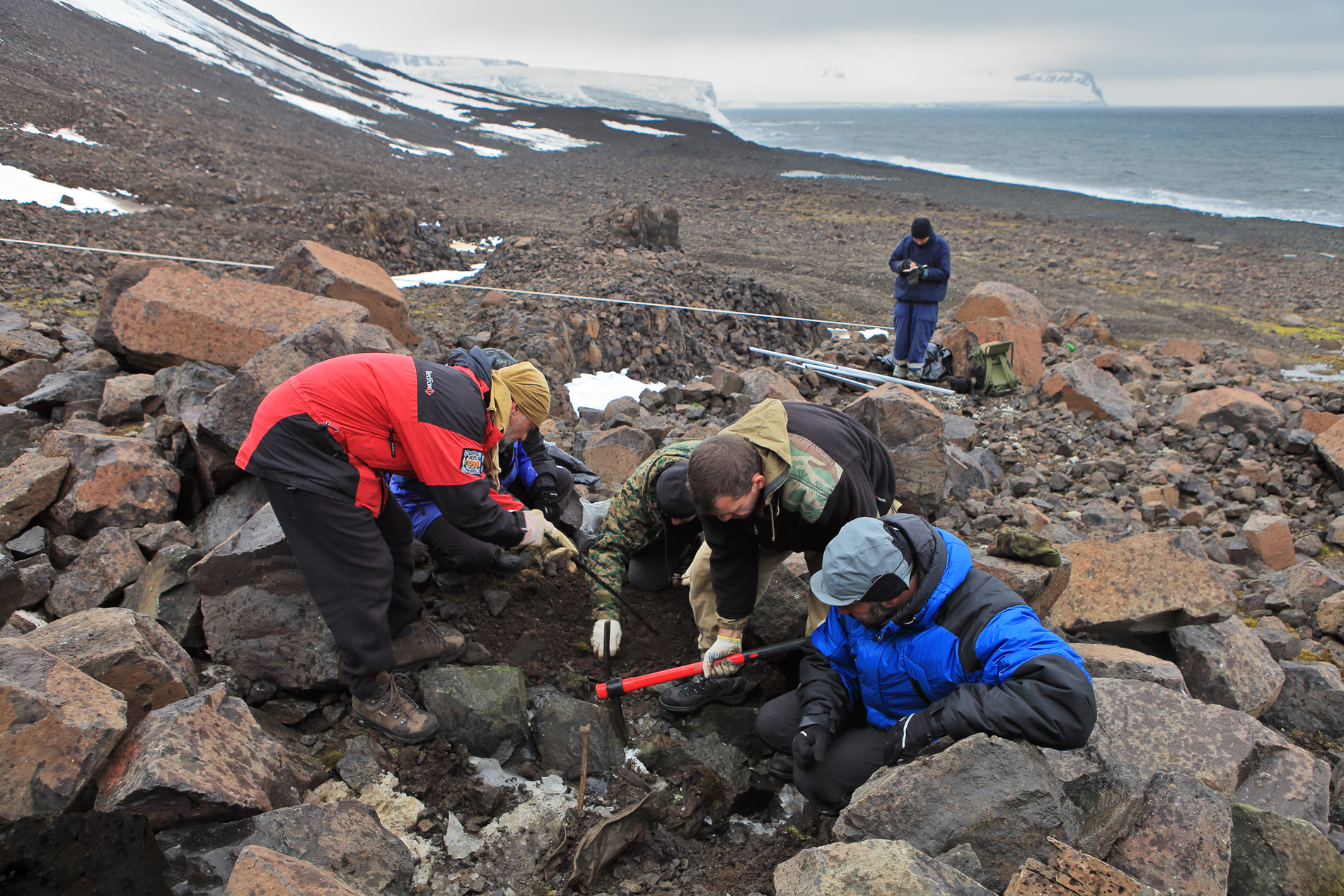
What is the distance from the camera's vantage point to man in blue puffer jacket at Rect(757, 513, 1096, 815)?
236 centimetres

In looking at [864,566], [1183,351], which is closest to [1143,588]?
[864,566]

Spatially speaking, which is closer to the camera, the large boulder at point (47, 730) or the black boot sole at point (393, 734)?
the large boulder at point (47, 730)

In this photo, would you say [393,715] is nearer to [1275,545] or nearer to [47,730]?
[47,730]

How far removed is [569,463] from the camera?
16.6 feet

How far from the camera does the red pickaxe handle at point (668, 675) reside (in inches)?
124

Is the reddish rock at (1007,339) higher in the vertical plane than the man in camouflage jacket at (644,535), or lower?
higher

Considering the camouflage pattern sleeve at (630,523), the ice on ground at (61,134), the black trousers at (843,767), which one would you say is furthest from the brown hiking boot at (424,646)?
the ice on ground at (61,134)

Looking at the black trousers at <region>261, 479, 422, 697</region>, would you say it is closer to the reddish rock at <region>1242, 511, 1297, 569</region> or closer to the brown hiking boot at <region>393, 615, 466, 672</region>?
the brown hiking boot at <region>393, 615, 466, 672</region>

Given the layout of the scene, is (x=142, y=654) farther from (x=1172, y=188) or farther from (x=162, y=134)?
(x=1172, y=188)

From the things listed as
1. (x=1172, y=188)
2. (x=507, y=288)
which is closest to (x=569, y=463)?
(x=507, y=288)

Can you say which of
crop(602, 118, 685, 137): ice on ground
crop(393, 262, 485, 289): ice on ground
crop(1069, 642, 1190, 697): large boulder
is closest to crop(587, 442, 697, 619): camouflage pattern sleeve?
crop(1069, 642, 1190, 697): large boulder

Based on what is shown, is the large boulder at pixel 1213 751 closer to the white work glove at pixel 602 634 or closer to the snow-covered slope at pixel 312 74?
the white work glove at pixel 602 634

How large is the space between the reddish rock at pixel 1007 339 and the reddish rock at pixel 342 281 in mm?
6098

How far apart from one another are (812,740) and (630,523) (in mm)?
1442
